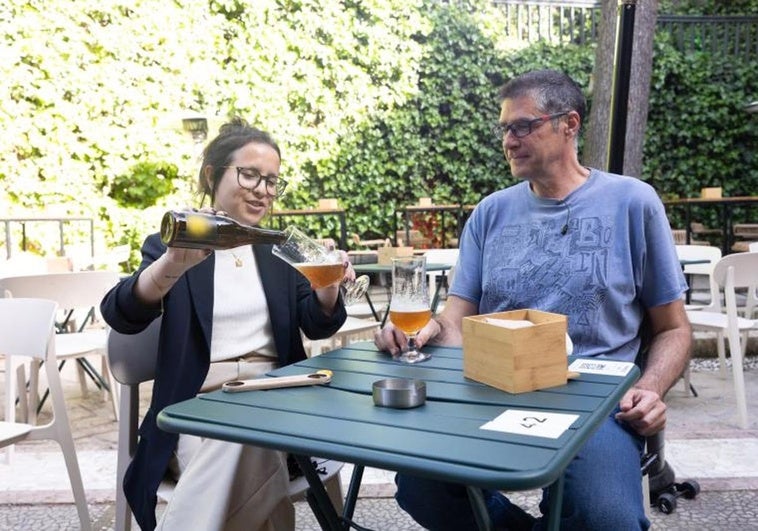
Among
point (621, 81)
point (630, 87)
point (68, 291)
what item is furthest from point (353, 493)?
point (630, 87)

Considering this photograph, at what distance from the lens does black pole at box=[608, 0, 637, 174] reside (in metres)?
2.34

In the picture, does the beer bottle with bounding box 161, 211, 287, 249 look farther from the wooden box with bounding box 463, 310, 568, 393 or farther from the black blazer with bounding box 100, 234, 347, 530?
the wooden box with bounding box 463, 310, 568, 393

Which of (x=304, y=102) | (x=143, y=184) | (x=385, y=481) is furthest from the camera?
(x=304, y=102)

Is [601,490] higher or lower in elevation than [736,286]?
lower

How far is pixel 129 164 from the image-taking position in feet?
25.1

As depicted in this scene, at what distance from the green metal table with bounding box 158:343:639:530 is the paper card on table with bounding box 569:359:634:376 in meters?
0.02

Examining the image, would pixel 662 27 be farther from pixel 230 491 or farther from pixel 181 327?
pixel 230 491

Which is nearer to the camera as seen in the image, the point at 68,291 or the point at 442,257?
the point at 68,291

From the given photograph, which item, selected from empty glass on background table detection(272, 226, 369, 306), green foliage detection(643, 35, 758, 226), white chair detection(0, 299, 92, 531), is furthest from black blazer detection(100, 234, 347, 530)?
green foliage detection(643, 35, 758, 226)

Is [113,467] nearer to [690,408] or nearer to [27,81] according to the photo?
[690,408]

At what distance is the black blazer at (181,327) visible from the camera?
68.9 inches

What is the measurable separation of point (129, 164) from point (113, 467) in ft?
17.0

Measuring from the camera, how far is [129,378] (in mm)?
1940

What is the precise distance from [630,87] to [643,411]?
4341mm
